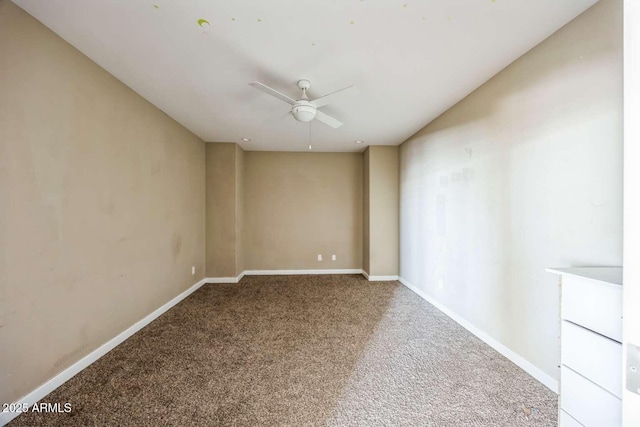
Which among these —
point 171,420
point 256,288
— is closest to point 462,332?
point 171,420

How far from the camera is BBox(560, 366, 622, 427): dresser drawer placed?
1066mm

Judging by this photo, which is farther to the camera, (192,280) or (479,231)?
(192,280)

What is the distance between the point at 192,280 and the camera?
13.0 ft

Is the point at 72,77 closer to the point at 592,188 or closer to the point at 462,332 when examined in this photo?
the point at 592,188

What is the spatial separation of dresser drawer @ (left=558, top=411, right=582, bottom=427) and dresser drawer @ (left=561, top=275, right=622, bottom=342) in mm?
491

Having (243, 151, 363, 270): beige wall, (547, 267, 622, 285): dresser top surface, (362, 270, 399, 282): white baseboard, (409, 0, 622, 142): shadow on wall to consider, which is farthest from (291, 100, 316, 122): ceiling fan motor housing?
(362, 270, 399, 282): white baseboard

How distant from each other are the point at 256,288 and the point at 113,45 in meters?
3.55

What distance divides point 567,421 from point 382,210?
3.61 meters

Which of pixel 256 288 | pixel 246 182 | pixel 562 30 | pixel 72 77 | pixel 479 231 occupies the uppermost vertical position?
pixel 562 30

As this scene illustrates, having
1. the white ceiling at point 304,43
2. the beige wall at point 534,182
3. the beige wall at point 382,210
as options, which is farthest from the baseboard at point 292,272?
the white ceiling at point 304,43

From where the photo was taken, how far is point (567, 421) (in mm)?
1231

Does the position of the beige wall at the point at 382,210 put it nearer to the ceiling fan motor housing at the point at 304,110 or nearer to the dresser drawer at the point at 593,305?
the ceiling fan motor housing at the point at 304,110

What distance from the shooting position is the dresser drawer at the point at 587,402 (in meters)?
1.07

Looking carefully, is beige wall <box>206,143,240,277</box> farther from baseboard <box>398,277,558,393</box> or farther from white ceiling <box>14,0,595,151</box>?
baseboard <box>398,277,558,393</box>
